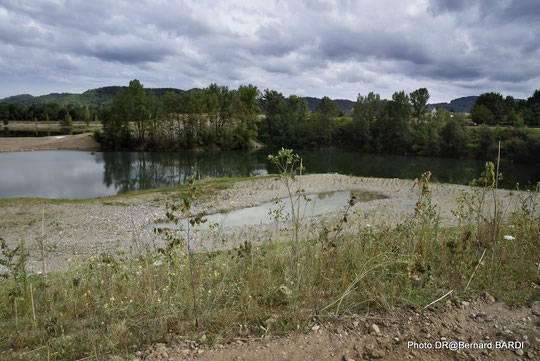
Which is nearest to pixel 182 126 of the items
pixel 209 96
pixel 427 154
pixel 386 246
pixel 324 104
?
pixel 209 96

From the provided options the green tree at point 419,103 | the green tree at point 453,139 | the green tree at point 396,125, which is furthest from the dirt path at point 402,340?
the green tree at point 419,103

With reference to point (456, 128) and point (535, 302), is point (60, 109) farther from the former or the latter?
→ point (535, 302)

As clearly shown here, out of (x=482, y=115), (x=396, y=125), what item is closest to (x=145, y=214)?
(x=396, y=125)

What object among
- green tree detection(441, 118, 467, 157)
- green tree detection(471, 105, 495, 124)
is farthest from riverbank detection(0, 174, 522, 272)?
green tree detection(471, 105, 495, 124)

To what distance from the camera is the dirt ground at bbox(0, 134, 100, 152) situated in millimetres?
55959

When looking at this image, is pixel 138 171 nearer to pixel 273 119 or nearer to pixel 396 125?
pixel 273 119

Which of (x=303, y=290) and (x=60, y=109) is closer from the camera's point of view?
(x=303, y=290)

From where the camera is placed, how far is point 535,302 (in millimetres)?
3891

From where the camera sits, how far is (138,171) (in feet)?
126

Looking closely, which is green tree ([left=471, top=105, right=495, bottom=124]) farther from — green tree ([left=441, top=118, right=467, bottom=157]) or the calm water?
the calm water

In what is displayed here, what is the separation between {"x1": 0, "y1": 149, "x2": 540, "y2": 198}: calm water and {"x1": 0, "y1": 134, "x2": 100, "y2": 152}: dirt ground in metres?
10.9

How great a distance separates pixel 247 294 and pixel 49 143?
70.8m

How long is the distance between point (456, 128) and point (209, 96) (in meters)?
46.3

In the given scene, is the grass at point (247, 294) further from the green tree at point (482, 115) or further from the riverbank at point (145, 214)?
the green tree at point (482, 115)
